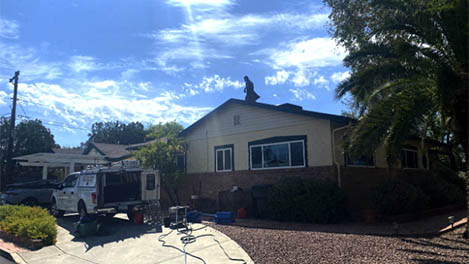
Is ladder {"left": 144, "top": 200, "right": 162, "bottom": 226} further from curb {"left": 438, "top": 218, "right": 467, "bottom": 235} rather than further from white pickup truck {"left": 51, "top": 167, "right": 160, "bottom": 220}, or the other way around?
curb {"left": 438, "top": 218, "right": 467, "bottom": 235}

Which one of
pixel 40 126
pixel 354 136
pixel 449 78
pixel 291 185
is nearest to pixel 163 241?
pixel 291 185

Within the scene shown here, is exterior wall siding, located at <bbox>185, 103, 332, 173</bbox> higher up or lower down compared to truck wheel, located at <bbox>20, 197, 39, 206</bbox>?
higher up

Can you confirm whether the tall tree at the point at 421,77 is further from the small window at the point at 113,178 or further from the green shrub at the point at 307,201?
the small window at the point at 113,178

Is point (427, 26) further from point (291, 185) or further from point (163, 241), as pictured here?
point (163, 241)

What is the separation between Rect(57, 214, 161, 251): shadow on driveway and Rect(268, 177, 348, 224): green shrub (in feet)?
14.1

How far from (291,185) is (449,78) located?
6.09 meters

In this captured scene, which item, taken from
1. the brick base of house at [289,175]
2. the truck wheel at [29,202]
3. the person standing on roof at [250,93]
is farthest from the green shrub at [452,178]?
the truck wheel at [29,202]

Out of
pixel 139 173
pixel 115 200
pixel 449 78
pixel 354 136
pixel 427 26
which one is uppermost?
pixel 427 26

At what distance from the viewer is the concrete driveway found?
776 centimetres

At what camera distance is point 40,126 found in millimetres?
46375

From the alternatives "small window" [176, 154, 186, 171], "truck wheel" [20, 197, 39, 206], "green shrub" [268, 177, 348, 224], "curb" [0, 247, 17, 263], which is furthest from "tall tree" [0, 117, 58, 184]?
"green shrub" [268, 177, 348, 224]

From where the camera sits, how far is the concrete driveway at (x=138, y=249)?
25.5ft

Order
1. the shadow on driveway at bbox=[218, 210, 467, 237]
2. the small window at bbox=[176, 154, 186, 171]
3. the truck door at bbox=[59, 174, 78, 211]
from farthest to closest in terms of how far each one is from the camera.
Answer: the small window at bbox=[176, 154, 186, 171] → the truck door at bbox=[59, 174, 78, 211] → the shadow on driveway at bbox=[218, 210, 467, 237]

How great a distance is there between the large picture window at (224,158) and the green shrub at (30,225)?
26.2ft
